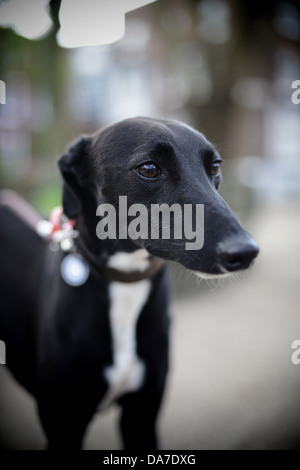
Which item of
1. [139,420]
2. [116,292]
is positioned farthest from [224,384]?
[116,292]

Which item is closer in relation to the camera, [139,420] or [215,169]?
A: [215,169]

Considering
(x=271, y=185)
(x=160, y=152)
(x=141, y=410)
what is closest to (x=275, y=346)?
(x=141, y=410)

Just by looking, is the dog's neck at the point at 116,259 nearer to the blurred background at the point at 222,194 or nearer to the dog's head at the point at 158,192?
the dog's head at the point at 158,192

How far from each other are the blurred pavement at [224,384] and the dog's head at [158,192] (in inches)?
66.1

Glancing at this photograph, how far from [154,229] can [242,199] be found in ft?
16.8

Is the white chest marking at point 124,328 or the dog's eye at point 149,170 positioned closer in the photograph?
the dog's eye at point 149,170

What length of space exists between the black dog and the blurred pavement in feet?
2.57

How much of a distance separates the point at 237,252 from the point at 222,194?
4.91 meters

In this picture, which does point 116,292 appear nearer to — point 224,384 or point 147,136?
point 147,136

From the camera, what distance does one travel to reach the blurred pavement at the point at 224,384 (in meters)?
2.68

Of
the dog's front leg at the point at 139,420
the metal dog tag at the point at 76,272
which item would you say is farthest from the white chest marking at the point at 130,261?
the dog's front leg at the point at 139,420

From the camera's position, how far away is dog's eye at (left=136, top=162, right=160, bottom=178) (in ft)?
5.22

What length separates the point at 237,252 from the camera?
1274mm
